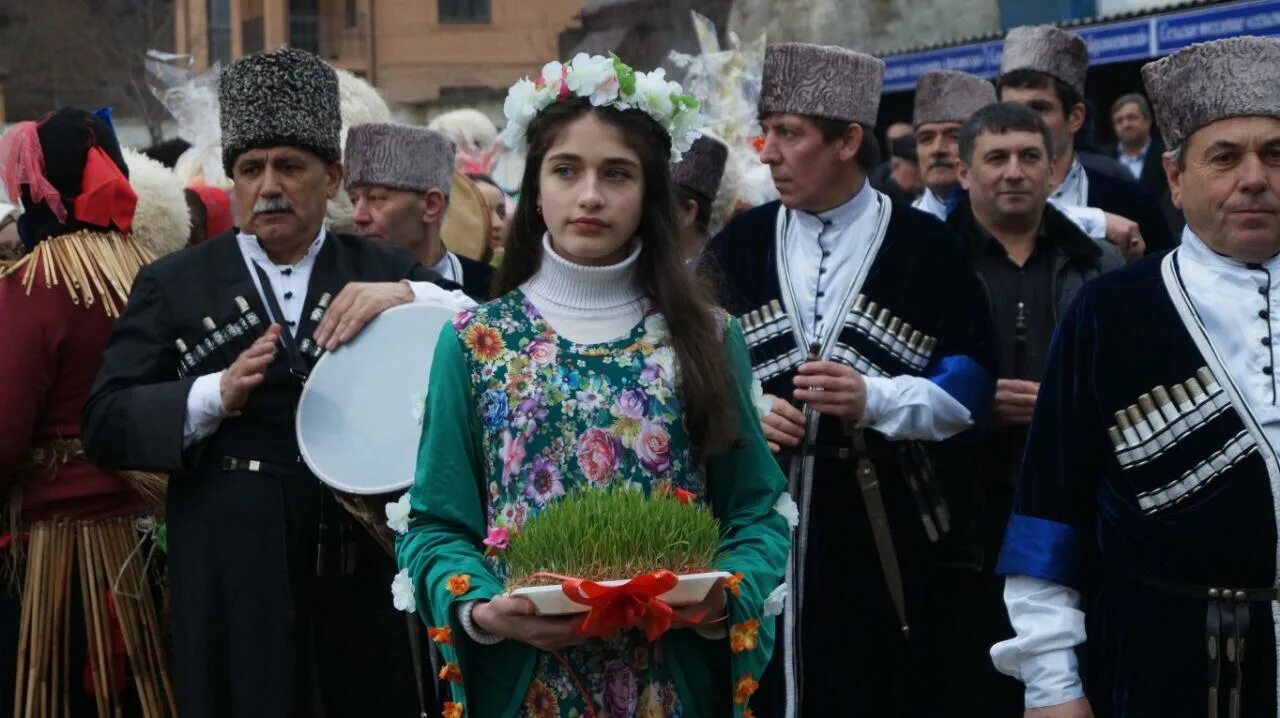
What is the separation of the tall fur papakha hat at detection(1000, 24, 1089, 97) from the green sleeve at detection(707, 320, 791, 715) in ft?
12.6

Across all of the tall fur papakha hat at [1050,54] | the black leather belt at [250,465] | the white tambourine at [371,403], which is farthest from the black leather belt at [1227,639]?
the tall fur papakha hat at [1050,54]

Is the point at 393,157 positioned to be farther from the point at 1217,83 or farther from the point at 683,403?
the point at 1217,83

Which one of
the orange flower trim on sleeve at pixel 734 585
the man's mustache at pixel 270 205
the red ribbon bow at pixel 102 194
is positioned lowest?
the orange flower trim on sleeve at pixel 734 585

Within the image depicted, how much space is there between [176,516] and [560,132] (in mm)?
1861

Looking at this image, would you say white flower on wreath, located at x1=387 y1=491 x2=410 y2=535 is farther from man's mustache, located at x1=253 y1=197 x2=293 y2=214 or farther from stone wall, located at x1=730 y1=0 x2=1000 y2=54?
stone wall, located at x1=730 y1=0 x2=1000 y2=54

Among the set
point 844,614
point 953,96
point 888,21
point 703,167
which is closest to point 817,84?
point 703,167

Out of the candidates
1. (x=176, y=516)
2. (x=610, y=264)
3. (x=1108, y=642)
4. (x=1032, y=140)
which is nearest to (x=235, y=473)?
(x=176, y=516)

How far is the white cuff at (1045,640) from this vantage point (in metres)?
3.71

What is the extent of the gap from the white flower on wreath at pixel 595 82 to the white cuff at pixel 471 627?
3.37ft

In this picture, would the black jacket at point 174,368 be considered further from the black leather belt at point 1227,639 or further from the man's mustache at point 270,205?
the black leather belt at point 1227,639

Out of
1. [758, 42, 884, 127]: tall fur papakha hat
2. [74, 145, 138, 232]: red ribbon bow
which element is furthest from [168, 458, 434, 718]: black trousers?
[758, 42, 884, 127]: tall fur papakha hat

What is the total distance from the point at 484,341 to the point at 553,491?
33cm

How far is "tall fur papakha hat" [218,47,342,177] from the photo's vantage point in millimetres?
4980

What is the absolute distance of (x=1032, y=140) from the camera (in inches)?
233
